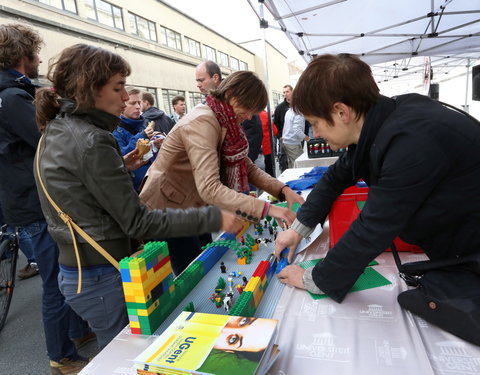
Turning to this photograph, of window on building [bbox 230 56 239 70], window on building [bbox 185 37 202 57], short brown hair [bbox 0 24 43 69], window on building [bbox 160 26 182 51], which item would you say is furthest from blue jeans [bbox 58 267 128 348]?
window on building [bbox 230 56 239 70]

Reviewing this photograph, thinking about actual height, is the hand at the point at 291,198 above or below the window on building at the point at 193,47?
below

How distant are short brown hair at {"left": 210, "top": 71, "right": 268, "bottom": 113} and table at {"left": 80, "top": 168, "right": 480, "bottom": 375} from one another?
89 centimetres

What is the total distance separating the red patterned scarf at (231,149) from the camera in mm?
1562

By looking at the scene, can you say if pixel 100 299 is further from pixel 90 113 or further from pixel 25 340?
pixel 25 340

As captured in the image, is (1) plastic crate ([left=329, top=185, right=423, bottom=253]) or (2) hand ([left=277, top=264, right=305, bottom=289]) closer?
(2) hand ([left=277, top=264, right=305, bottom=289])

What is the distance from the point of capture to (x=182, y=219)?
1082 mm

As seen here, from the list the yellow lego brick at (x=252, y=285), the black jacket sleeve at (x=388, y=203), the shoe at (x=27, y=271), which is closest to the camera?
the black jacket sleeve at (x=388, y=203)

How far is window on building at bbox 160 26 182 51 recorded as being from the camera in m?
15.6

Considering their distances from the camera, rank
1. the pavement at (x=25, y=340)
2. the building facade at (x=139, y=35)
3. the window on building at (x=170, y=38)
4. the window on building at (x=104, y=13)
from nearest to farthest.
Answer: the pavement at (x=25, y=340) < the building facade at (x=139, y=35) < the window on building at (x=104, y=13) < the window on building at (x=170, y=38)

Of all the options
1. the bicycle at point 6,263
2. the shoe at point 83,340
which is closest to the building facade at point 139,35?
the bicycle at point 6,263

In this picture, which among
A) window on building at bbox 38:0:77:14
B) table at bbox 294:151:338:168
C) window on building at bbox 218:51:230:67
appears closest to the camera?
table at bbox 294:151:338:168

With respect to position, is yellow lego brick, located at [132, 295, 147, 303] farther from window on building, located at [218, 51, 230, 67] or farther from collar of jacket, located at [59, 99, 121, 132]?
window on building, located at [218, 51, 230, 67]

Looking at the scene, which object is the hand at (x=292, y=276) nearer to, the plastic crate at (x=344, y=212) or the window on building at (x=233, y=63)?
the plastic crate at (x=344, y=212)

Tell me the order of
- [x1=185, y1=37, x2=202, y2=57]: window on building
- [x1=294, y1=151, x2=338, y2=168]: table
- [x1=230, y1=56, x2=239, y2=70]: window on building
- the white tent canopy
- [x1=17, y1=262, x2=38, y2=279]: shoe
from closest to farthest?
[x1=17, y1=262, x2=38, y2=279]: shoe → [x1=294, y1=151, x2=338, y2=168]: table → the white tent canopy → [x1=185, y1=37, x2=202, y2=57]: window on building → [x1=230, y1=56, x2=239, y2=70]: window on building
